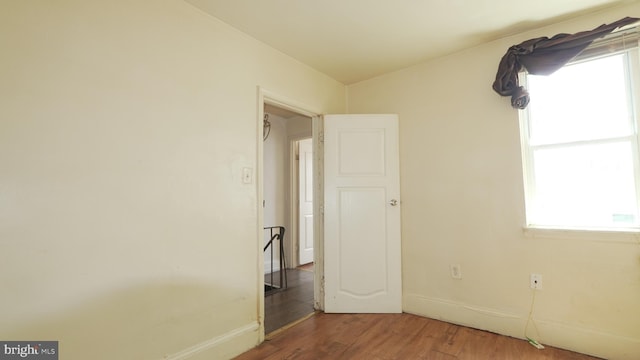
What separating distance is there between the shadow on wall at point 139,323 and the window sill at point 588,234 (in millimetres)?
2332

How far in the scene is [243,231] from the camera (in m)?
2.20

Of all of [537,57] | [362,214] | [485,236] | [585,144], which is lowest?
[485,236]

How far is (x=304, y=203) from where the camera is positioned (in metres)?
4.89

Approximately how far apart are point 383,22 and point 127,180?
204 cm

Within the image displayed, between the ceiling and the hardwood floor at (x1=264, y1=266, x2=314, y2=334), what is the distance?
2.46 metres

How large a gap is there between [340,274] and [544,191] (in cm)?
188

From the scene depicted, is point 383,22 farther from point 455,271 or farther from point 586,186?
point 455,271

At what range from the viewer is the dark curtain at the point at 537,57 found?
203cm

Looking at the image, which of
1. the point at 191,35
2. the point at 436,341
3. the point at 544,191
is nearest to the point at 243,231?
the point at 191,35

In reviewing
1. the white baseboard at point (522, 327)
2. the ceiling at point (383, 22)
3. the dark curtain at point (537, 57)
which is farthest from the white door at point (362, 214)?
the dark curtain at point (537, 57)

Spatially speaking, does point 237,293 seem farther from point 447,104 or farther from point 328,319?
point 447,104

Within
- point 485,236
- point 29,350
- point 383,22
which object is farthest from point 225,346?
point 383,22

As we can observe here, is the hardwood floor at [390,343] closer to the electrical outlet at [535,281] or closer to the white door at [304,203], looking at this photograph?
the electrical outlet at [535,281]

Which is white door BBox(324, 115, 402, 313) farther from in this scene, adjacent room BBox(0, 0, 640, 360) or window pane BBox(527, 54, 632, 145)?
window pane BBox(527, 54, 632, 145)
